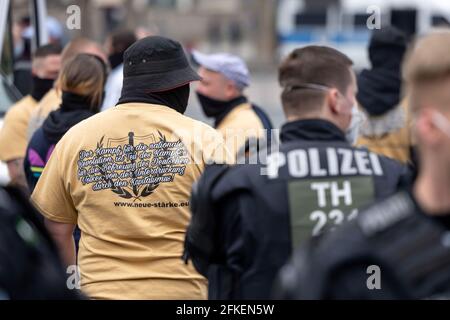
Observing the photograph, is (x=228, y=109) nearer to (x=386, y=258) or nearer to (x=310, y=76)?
(x=310, y=76)

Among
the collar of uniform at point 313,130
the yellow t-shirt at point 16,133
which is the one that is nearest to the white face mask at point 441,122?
the collar of uniform at point 313,130

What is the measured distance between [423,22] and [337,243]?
24502mm

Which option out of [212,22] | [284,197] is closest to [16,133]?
[284,197]

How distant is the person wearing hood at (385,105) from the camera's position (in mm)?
6414

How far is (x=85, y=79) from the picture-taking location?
231 inches

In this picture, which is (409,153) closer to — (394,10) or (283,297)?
(283,297)

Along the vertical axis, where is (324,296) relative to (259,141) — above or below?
above

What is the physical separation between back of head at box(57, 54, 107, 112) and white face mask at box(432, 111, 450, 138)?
12.4 ft

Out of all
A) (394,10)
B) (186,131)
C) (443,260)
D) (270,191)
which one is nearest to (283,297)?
(443,260)

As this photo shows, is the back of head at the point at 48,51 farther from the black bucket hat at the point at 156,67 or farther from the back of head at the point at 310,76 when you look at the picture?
the back of head at the point at 310,76

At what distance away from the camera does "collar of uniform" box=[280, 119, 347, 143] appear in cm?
359

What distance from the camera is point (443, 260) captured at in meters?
2.23

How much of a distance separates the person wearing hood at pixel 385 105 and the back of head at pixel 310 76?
251 centimetres

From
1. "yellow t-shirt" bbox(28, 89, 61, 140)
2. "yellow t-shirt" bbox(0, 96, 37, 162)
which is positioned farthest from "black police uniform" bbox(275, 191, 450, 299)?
"yellow t-shirt" bbox(0, 96, 37, 162)
